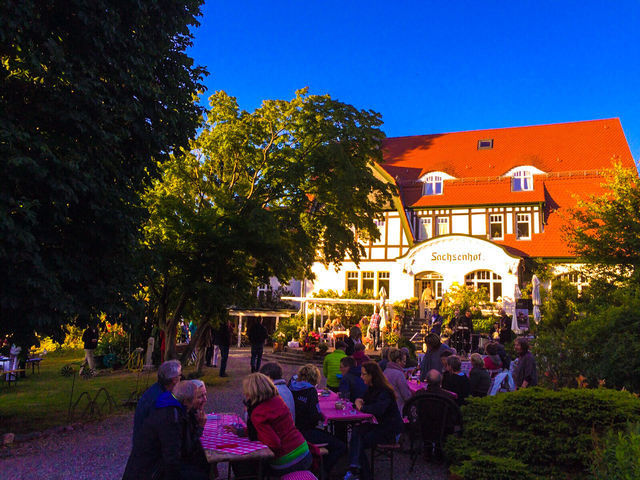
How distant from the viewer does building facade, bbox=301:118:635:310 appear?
26.9 metres

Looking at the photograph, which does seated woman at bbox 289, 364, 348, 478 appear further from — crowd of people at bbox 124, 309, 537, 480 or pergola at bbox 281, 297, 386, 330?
pergola at bbox 281, 297, 386, 330

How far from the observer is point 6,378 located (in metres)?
14.8

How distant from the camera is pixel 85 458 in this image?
24.9ft

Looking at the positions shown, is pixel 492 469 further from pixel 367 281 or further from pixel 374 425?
pixel 367 281

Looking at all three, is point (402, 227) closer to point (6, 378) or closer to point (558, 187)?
point (558, 187)

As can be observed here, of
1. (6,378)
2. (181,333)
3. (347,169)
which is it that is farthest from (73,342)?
(347,169)

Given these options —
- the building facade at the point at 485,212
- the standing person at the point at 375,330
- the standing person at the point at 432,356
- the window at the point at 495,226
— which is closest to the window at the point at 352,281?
the building facade at the point at 485,212

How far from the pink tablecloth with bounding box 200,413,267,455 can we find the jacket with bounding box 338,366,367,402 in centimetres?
217

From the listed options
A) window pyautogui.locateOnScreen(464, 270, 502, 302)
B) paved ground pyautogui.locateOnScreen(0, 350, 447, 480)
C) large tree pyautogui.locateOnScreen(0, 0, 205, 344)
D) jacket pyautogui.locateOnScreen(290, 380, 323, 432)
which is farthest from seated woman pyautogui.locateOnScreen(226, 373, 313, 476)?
window pyautogui.locateOnScreen(464, 270, 502, 302)

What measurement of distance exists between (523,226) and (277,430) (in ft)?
86.2

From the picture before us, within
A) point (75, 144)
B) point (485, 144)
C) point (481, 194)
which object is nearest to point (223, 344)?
point (75, 144)

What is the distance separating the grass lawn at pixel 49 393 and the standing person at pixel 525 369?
8.10m

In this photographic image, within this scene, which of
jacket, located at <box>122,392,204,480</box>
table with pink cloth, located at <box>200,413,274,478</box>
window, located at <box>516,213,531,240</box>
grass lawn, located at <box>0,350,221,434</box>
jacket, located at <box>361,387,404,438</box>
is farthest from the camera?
window, located at <box>516,213,531,240</box>

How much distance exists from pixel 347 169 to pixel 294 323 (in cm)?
1257
